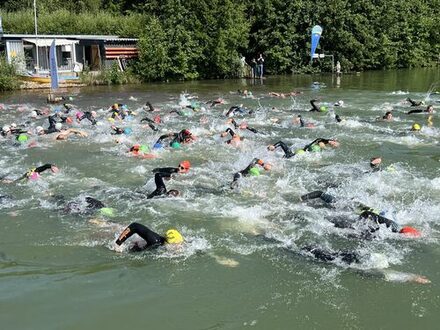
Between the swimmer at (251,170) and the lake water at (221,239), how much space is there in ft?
0.54

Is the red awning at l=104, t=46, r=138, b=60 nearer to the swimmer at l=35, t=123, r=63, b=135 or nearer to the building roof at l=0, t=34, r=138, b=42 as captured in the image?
the building roof at l=0, t=34, r=138, b=42

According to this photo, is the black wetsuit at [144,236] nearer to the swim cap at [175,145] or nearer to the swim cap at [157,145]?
the swim cap at [157,145]

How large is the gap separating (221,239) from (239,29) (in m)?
33.3

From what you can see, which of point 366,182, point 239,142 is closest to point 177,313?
point 366,182

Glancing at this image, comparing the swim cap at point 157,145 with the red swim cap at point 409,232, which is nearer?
the red swim cap at point 409,232

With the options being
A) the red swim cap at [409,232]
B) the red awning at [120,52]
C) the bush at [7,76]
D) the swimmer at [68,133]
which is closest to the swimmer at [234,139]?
the swimmer at [68,133]

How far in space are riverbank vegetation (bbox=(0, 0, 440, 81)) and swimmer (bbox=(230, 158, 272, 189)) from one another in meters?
25.8

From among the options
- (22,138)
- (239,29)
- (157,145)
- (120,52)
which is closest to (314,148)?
(157,145)

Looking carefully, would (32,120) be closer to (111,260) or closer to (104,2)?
(111,260)

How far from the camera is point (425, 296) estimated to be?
6789mm

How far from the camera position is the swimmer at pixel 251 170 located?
1129cm

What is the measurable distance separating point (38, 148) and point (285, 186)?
323 inches

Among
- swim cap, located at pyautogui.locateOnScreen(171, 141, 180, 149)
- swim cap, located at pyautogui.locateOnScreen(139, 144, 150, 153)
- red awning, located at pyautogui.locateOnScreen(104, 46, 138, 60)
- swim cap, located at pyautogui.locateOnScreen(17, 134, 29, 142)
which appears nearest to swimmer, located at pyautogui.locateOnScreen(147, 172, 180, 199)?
swim cap, located at pyautogui.locateOnScreen(139, 144, 150, 153)

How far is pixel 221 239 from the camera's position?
8617mm
